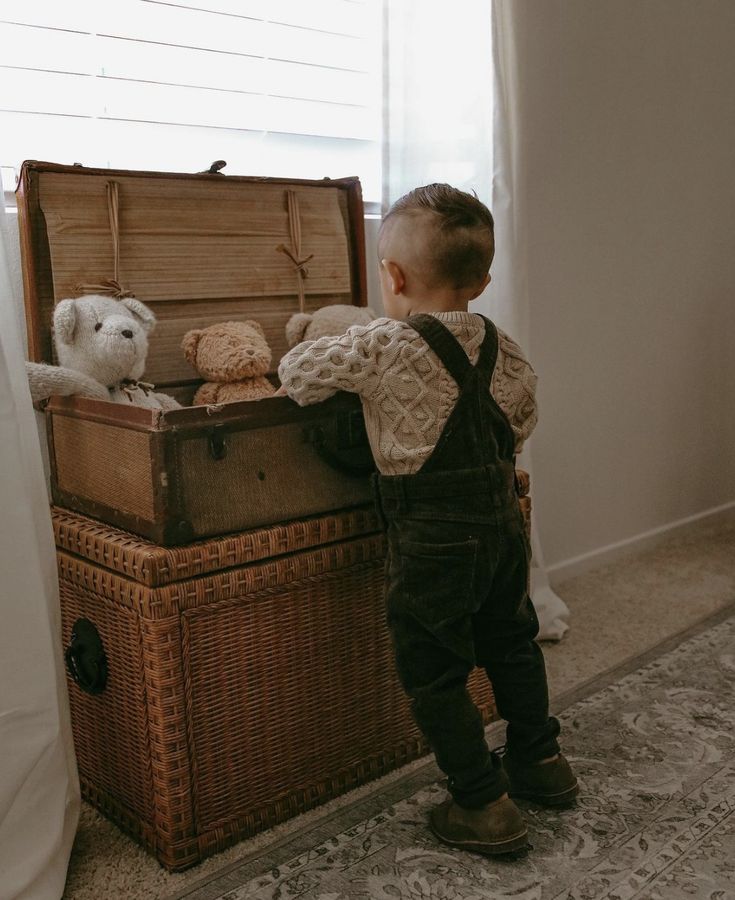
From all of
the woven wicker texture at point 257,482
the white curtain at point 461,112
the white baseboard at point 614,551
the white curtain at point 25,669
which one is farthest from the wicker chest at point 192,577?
the white baseboard at point 614,551

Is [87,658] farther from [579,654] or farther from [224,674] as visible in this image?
[579,654]

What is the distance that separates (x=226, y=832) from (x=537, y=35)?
1.67 meters

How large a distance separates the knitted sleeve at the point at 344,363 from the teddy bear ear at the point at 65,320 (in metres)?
0.33

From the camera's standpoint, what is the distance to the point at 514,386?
4.06ft

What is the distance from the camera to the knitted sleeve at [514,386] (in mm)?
1224

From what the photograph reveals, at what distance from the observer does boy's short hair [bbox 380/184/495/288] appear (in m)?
1.18

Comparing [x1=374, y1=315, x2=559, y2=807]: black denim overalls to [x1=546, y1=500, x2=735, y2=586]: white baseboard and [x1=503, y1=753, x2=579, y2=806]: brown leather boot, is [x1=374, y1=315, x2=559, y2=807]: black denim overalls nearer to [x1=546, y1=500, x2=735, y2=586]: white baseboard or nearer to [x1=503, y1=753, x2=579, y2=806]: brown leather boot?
[x1=503, y1=753, x2=579, y2=806]: brown leather boot

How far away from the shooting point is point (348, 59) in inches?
71.1

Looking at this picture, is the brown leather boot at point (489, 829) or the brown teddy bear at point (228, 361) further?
the brown teddy bear at point (228, 361)

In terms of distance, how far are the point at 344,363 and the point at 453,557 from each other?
28 cm

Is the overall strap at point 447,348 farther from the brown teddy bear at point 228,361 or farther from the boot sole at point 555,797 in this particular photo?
the boot sole at point 555,797

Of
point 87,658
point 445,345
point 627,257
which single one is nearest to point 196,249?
point 445,345

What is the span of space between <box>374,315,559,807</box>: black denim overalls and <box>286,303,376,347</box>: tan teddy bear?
1.24 feet

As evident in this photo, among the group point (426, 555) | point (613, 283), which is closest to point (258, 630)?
point (426, 555)
